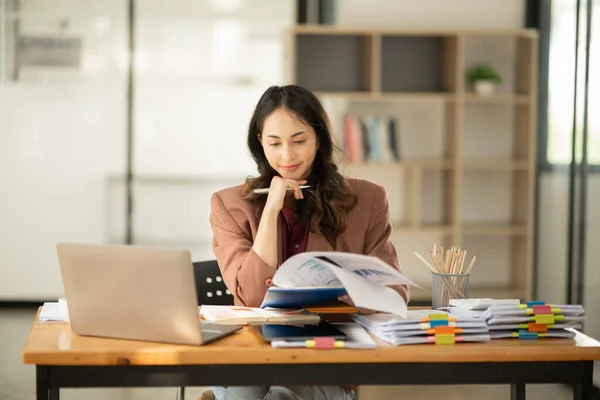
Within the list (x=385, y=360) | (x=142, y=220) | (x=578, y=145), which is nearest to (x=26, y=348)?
(x=385, y=360)

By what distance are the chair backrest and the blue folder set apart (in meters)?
0.53

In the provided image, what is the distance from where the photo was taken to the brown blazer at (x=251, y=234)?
2322 mm

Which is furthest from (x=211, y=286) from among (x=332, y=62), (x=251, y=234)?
(x=332, y=62)

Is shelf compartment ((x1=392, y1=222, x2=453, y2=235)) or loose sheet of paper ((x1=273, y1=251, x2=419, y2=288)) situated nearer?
loose sheet of paper ((x1=273, y1=251, x2=419, y2=288))

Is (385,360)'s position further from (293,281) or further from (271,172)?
(271,172)

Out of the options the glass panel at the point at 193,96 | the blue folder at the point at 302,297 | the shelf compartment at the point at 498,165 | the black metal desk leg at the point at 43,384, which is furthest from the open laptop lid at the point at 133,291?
the glass panel at the point at 193,96

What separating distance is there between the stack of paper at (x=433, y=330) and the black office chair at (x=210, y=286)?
2.67 ft

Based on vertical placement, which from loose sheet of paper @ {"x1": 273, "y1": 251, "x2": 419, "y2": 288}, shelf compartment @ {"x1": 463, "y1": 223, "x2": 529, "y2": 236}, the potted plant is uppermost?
the potted plant

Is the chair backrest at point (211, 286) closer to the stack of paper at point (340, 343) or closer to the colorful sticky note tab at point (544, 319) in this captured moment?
the stack of paper at point (340, 343)

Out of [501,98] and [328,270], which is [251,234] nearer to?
[328,270]

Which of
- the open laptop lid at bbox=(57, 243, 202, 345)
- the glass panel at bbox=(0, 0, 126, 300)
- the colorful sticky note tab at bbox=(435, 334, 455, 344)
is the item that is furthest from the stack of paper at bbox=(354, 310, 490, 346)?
the glass panel at bbox=(0, 0, 126, 300)

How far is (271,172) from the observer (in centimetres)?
259

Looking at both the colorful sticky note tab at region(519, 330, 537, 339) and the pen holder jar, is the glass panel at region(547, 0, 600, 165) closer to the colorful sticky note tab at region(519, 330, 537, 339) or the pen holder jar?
the pen holder jar

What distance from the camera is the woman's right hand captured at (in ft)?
7.59
